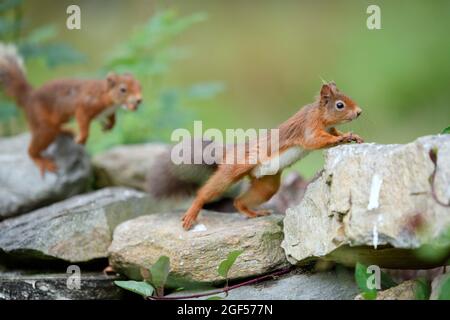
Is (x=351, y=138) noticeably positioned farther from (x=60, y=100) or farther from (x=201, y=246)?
(x=60, y=100)

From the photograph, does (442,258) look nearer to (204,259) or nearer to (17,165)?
(204,259)

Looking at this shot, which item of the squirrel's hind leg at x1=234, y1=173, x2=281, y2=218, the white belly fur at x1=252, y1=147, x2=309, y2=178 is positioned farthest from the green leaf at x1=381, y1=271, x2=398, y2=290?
the squirrel's hind leg at x1=234, y1=173, x2=281, y2=218

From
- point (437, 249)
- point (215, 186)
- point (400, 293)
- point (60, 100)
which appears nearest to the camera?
point (437, 249)

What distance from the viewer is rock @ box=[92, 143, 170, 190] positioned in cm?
572

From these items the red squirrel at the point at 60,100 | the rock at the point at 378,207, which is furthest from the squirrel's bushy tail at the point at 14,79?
the rock at the point at 378,207

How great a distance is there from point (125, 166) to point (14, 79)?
1171 mm

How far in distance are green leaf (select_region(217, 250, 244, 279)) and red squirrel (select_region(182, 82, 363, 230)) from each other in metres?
0.59

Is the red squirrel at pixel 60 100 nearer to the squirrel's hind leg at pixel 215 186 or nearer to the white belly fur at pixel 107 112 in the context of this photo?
the white belly fur at pixel 107 112

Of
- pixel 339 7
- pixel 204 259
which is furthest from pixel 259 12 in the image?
pixel 204 259

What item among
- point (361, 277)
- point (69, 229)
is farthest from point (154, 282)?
point (361, 277)

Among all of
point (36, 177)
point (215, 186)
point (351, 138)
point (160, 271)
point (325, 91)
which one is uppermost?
point (325, 91)

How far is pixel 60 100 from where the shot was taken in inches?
229

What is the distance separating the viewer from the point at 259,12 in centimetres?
1193
